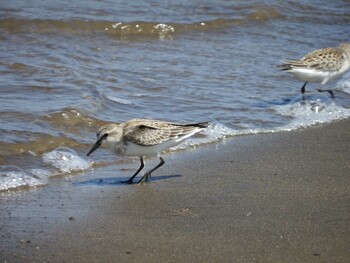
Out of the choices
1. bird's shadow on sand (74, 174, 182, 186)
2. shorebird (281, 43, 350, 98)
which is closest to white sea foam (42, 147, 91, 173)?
bird's shadow on sand (74, 174, 182, 186)

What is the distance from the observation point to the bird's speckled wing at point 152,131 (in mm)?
7078

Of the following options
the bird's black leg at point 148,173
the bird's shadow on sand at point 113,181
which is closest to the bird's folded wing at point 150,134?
the bird's black leg at point 148,173

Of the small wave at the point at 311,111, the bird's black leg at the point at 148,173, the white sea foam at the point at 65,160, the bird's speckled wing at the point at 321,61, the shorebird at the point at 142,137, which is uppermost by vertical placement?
the shorebird at the point at 142,137

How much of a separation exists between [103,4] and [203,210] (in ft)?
30.9

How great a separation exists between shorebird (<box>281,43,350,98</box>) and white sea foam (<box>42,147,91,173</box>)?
403cm

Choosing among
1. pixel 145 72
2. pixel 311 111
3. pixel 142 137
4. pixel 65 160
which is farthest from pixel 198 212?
pixel 145 72

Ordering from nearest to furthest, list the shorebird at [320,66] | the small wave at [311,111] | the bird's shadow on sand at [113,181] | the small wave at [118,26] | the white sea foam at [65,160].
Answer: the bird's shadow on sand at [113,181] → the white sea foam at [65,160] → the small wave at [311,111] → the shorebird at [320,66] → the small wave at [118,26]

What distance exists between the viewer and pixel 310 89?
1142cm

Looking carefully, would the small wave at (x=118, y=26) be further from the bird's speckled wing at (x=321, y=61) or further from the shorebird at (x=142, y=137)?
the shorebird at (x=142, y=137)

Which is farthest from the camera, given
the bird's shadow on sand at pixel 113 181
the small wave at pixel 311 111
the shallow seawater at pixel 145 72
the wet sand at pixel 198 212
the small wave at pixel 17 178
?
the small wave at pixel 311 111

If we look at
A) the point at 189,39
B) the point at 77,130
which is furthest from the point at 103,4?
the point at 77,130

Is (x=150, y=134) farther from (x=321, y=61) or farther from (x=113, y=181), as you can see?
(x=321, y=61)

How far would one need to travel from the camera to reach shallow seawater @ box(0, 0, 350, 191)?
825 cm

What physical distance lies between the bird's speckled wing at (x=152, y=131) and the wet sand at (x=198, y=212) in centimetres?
39
